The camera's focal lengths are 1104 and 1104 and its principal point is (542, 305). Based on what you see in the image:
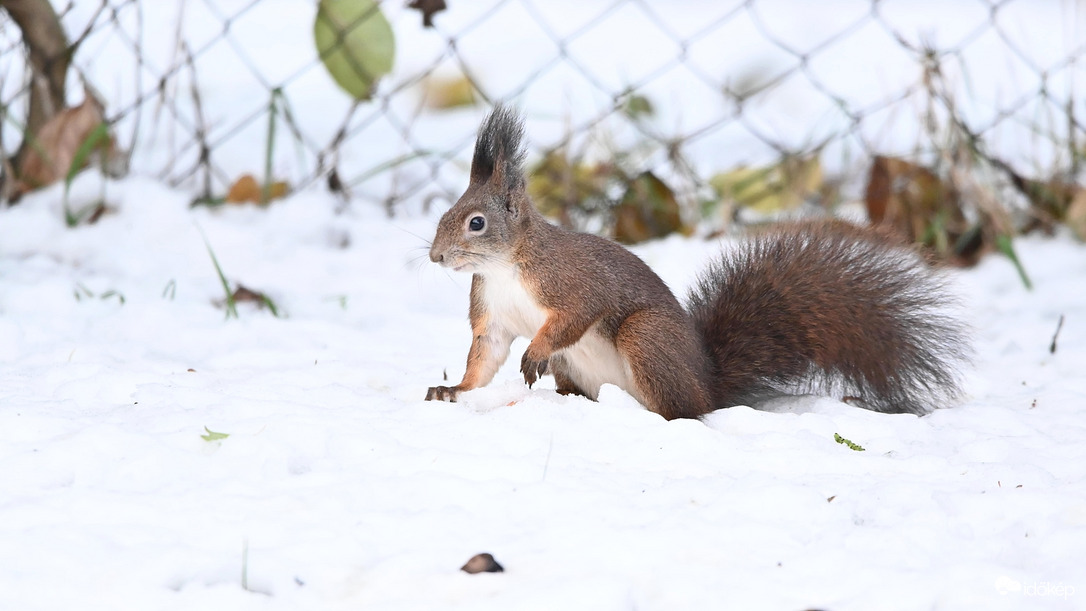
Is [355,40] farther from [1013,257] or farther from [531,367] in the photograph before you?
[1013,257]

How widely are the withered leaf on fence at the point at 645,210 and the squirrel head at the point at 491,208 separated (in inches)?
56.8

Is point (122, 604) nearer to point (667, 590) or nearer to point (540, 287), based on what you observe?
point (667, 590)

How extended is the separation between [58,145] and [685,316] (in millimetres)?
1927

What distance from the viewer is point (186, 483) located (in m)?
1.28

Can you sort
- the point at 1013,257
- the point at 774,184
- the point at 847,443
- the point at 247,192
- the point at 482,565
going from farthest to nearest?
the point at 774,184, the point at 247,192, the point at 1013,257, the point at 847,443, the point at 482,565

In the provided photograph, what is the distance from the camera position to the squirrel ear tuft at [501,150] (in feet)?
5.79

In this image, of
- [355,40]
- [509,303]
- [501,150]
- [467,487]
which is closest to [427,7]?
[355,40]

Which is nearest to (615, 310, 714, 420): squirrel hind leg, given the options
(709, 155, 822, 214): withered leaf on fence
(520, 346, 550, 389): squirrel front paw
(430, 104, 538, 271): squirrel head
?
(520, 346, 550, 389): squirrel front paw

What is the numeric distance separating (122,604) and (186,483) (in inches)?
10.2

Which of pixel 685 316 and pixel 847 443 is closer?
pixel 847 443

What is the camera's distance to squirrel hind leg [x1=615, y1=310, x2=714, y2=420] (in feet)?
5.64

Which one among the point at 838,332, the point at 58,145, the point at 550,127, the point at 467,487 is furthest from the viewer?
the point at 550,127

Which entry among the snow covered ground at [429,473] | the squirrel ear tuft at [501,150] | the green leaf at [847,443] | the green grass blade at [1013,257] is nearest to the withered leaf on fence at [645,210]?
the snow covered ground at [429,473]

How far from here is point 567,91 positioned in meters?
3.52
